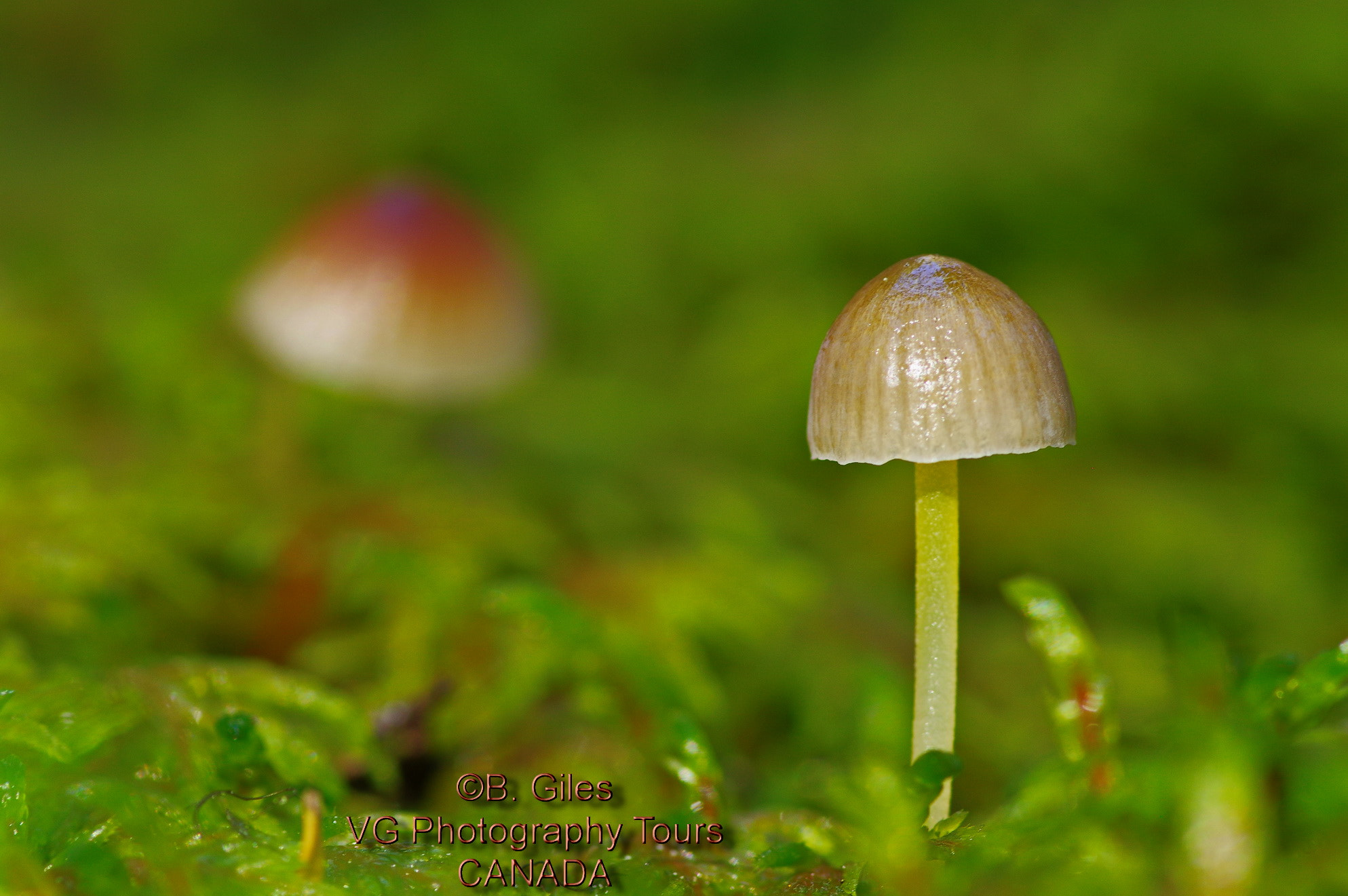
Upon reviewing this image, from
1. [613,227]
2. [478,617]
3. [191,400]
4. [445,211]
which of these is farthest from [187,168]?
[478,617]

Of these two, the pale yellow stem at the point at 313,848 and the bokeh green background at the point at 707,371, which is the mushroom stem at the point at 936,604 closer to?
the bokeh green background at the point at 707,371

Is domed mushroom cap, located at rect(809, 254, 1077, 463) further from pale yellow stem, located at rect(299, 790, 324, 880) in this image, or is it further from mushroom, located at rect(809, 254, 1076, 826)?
pale yellow stem, located at rect(299, 790, 324, 880)

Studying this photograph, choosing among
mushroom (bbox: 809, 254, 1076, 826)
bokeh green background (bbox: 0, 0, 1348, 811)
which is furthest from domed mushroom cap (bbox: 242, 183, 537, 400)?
mushroom (bbox: 809, 254, 1076, 826)

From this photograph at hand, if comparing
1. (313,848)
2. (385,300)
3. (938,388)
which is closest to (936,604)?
(938,388)

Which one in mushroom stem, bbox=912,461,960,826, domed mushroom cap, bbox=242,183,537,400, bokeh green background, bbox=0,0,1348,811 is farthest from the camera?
domed mushroom cap, bbox=242,183,537,400

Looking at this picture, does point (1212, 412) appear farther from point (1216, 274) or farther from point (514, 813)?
point (514, 813)

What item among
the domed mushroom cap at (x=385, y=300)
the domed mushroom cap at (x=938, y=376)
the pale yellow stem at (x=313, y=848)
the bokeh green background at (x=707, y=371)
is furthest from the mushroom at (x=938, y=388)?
the domed mushroom cap at (x=385, y=300)

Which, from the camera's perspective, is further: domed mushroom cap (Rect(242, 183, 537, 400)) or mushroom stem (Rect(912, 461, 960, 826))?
domed mushroom cap (Rect(242, 183, 537, 400))

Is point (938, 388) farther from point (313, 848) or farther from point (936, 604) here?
point (313, 848)
